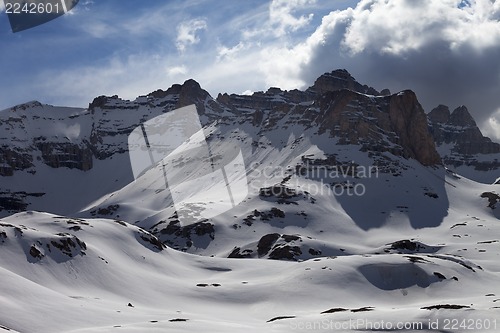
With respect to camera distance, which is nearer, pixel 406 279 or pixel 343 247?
pixel 406 279

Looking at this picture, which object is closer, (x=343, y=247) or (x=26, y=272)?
(x=26, y=272)

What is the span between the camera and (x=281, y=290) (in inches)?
2982

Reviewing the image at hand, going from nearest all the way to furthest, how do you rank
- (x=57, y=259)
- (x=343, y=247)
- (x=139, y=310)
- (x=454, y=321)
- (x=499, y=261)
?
(x=454, y=321) → (x=139, y=310) → (x=57, y=259) → (x=499, y=261) → (x=343, y=247)

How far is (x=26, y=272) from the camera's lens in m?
62.9

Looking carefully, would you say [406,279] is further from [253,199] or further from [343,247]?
[253,199]

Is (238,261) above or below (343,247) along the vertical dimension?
below

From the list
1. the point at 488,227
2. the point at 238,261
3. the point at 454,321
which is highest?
the point at 488,227

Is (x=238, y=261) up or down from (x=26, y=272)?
up

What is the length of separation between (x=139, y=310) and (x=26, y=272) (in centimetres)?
1492

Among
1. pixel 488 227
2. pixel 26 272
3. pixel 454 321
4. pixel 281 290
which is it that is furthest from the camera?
pixel 488 227

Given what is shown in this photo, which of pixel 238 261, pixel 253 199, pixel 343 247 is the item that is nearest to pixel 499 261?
pixel 343 247

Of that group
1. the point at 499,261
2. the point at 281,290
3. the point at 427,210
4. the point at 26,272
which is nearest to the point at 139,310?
the point at 26,272

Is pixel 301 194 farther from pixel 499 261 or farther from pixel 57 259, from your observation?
pixel 57 259

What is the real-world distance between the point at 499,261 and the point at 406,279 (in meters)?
43.5
